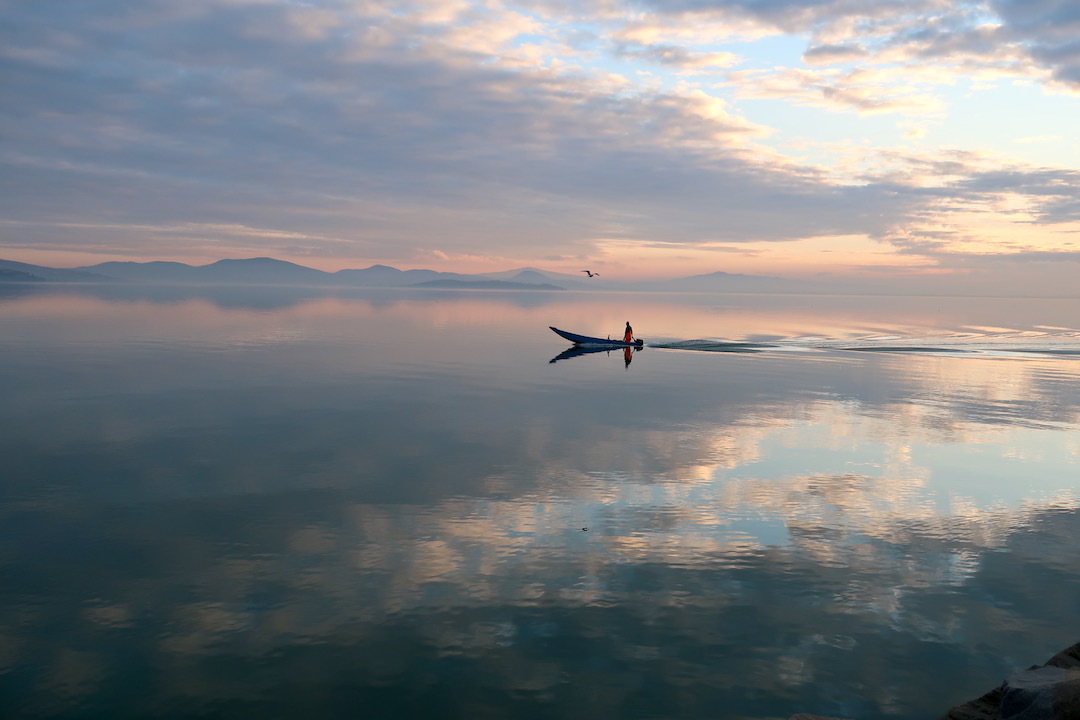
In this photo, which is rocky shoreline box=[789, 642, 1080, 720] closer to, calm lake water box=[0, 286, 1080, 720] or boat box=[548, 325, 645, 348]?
calm lake water box=[0, 286, 1080, 720]

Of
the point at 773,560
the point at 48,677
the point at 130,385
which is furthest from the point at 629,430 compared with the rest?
the point at 130,385

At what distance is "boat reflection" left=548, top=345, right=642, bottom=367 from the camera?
79.3 meters

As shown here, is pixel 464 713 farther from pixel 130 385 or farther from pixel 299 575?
pixel 130 385

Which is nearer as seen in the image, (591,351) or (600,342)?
(591,351)

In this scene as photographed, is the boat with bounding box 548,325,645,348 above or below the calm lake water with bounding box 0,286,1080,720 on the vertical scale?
above

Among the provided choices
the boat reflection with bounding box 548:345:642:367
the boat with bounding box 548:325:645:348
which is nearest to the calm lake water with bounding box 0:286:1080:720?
the boat reflection with bounding box 548:345:642:367

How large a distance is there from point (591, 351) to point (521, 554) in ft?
223

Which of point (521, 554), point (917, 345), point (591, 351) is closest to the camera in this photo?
point (521, 554)

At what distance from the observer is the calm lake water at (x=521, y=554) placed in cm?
1473

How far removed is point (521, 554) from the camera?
69.8ft

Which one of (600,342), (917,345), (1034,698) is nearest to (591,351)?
(600,342)

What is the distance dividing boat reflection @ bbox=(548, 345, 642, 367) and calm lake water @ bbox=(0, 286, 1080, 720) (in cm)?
3054

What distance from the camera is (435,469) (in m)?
30.4

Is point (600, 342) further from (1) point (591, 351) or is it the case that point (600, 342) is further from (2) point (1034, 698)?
(2) point (1034, 698)
